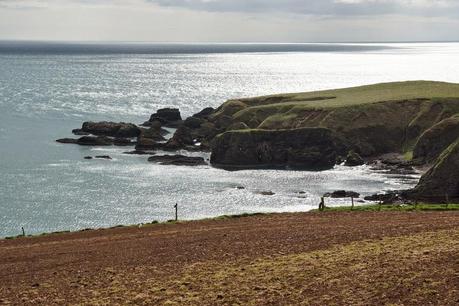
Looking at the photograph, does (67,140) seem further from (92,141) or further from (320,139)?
(320,139)

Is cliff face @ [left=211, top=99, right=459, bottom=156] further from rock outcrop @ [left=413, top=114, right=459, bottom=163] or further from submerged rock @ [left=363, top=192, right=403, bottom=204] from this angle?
submerged rock @ [left=363, top=192, right=403, bottom=204]

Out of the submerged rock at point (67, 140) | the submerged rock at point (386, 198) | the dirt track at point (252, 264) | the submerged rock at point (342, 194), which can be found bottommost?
the submerged rock at point (67, 140)

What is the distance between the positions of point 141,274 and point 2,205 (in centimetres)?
4610

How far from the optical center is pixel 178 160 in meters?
94.0

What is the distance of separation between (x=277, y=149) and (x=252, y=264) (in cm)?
7027

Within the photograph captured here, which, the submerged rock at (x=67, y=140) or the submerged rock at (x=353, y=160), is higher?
the submerged rock at (x=353, y=160)

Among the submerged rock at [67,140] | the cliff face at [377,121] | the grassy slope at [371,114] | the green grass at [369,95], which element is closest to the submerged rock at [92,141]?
the submerged rock at [67,140]

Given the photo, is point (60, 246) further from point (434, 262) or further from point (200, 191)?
point (200, 191)

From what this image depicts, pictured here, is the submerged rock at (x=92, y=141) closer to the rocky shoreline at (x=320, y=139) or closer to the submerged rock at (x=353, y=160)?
the rocky shoreline at (x=320, y=139)

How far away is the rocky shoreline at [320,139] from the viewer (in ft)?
298

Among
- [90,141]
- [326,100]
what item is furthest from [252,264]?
[326,100]

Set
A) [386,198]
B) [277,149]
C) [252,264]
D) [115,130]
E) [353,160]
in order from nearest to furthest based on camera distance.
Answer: [252,264], [386,198], [353,160], [277,149], [115,130]

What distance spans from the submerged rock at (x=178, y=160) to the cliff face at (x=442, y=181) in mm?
36286

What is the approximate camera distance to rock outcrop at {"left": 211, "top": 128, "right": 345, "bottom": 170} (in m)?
94.1
